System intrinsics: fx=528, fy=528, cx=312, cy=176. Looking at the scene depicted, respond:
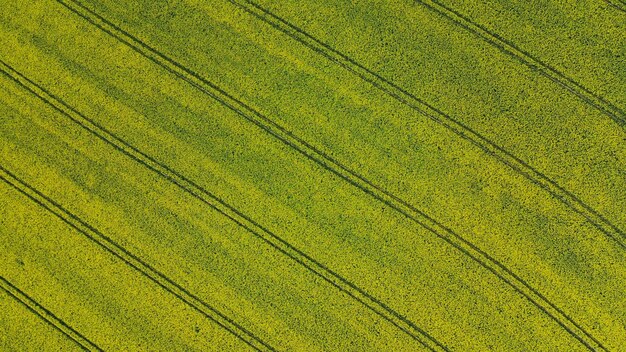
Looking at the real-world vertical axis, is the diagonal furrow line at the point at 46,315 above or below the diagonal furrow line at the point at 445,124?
below

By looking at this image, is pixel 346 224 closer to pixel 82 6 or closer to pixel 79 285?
pixel 79 285

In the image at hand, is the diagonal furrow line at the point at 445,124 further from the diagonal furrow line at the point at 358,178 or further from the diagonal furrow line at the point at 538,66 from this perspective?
the diagonal furrow line at the point at 538,66

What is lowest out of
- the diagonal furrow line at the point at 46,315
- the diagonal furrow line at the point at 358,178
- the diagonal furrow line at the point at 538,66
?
the diagonal furrow line at the point at 46,315

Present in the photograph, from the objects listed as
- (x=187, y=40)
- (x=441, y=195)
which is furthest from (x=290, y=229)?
(x=187, y=40)

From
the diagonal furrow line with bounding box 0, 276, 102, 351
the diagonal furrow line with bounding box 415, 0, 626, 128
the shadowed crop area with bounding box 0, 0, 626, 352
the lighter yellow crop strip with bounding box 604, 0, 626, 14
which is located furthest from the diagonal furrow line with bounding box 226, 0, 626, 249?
the diagonal furrow line with bounding box 0, 276, 102, 351

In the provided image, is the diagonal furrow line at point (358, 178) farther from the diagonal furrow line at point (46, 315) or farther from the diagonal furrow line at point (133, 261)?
the diagonal furrow line at point (46, 315)

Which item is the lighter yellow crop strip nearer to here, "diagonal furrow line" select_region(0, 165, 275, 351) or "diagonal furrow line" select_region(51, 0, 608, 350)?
"diagonal furrow line" select_region(51, 0, 608, 350)

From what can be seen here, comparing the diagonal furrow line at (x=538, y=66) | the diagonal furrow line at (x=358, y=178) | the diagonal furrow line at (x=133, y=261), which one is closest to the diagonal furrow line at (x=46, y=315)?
the diagonal furrow line at (x=133, y=261)
